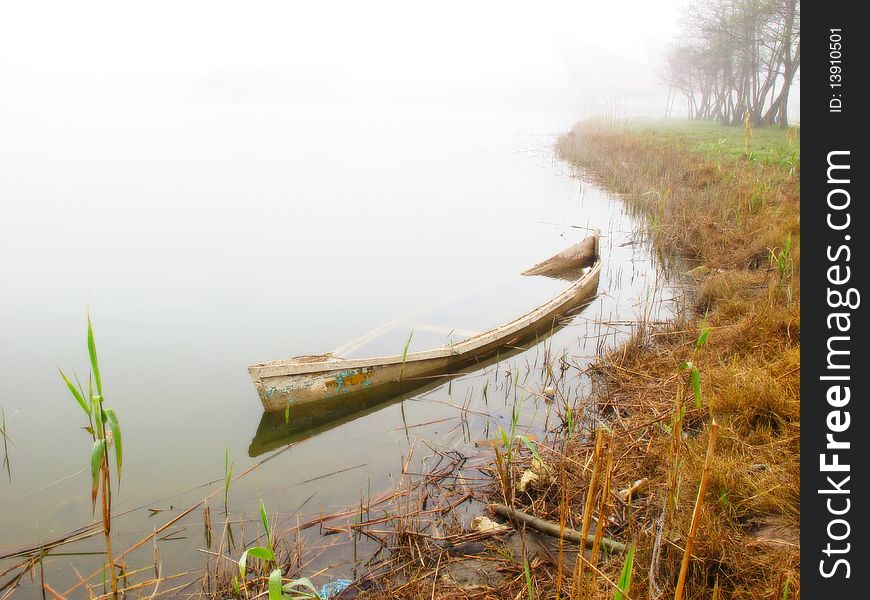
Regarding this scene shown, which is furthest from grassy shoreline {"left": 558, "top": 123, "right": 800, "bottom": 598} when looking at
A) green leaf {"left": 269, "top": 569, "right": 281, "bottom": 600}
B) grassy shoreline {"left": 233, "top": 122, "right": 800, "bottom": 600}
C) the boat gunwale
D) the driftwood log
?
green leaf {"left": 269, "top": 569, "right": 281, "bottom": 600}

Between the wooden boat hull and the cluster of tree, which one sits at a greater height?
the cluster of tree

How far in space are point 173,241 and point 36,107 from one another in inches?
1956

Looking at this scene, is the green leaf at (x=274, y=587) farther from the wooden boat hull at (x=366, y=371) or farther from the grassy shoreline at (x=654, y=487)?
the wooden boat hull at (x=366, y=371)

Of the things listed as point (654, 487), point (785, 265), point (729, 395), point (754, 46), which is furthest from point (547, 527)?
point (754, 46)

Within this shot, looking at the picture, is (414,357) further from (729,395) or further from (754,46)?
(754,46)

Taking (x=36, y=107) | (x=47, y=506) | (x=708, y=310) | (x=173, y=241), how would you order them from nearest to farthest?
(x=47, y=506), (x=708, y=310), (x=173, y=241), (x=36, y=107)

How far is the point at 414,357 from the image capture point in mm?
6090

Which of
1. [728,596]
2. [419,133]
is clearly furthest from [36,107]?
[728,596]

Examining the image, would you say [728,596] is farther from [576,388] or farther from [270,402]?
[270,402]

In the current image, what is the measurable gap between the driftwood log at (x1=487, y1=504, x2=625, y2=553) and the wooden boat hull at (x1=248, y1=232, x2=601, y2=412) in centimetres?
222

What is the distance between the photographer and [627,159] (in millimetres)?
19203

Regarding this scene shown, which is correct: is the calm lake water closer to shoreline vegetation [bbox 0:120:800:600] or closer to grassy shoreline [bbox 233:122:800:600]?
shoreline vegetation [bbox 0:120:800:600]

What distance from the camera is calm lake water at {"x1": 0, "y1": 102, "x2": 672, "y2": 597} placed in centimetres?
506

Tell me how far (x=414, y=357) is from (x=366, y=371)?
0.52 metres
